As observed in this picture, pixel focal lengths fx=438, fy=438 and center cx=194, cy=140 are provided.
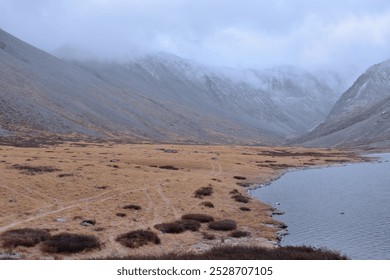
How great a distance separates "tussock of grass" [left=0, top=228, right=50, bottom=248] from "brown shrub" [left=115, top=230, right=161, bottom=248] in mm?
5710

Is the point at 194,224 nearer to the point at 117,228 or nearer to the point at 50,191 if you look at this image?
the point at 117,228

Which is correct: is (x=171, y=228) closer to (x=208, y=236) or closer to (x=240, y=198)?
(x=208, y=236)

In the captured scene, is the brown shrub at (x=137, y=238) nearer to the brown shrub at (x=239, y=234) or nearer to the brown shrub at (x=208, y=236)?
the brown shrub at (x=208, y=236)

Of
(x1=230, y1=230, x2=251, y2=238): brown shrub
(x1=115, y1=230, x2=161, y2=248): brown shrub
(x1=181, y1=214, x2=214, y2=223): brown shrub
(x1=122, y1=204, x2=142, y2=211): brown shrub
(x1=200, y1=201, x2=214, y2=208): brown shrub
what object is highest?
(x1=200, y1=201, x2=214, y2=208): brown shrub

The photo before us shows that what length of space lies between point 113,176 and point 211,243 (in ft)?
99.3

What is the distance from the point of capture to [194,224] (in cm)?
4078

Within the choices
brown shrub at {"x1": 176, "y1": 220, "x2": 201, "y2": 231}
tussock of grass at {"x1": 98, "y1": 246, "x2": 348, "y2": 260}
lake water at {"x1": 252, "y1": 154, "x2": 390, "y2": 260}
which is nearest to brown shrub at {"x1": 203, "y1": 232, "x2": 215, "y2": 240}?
brown shrub at {"x1": 176, "y1": 220, "x2": 201, "y2": 231}

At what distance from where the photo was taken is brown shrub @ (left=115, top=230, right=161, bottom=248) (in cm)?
3296

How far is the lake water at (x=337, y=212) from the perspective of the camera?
36219 millimetres

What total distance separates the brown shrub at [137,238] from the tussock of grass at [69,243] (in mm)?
2060

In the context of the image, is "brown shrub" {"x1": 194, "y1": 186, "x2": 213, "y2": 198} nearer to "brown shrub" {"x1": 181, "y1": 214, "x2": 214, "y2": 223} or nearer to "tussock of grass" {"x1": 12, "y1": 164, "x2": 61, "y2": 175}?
"brown shrub" {"x1": 181, "y1": 214, "x2": 214, "y2": 223}

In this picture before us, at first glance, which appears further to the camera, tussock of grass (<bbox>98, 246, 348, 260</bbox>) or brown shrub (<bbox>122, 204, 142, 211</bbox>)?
brown shrub (<bbox>122, 204, 142, 211</bbox>)

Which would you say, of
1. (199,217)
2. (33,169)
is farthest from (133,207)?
(33,169)

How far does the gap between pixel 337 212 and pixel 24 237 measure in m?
33.8
